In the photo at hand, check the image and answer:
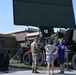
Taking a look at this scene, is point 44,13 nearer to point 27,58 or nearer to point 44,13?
point 44,13

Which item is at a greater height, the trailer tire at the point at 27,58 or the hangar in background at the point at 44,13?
the hangar in background at the point at 44,13

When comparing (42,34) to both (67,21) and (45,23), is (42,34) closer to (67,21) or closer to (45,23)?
(45,23)

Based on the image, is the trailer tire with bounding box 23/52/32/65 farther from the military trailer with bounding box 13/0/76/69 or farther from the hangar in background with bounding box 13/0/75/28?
the hangar in background with bounding box 13/0/75/28

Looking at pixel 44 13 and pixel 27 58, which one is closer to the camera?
pixel 27 58

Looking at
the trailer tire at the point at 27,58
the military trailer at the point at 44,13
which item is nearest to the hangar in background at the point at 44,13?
the military trailer at the point at 44,13

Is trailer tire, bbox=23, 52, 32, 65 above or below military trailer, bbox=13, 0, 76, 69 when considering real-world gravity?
below

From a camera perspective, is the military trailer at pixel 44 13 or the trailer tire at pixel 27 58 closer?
the trailer tire at pixel 27 58

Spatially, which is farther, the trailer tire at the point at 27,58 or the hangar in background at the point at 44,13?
the hangar in background at the point at 44,13

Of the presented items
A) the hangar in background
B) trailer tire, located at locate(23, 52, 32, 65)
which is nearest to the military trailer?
the hangar in background

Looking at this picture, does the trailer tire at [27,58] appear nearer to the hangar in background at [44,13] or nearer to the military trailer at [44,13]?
the military trailer at [44,13]

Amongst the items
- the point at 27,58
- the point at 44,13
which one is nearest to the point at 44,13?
the point at 44,13

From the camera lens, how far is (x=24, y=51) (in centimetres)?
2067

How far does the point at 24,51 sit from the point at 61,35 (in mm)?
3945

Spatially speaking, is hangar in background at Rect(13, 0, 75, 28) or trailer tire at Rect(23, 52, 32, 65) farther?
hangar in background at Rect(13, 0, 75, 28)
